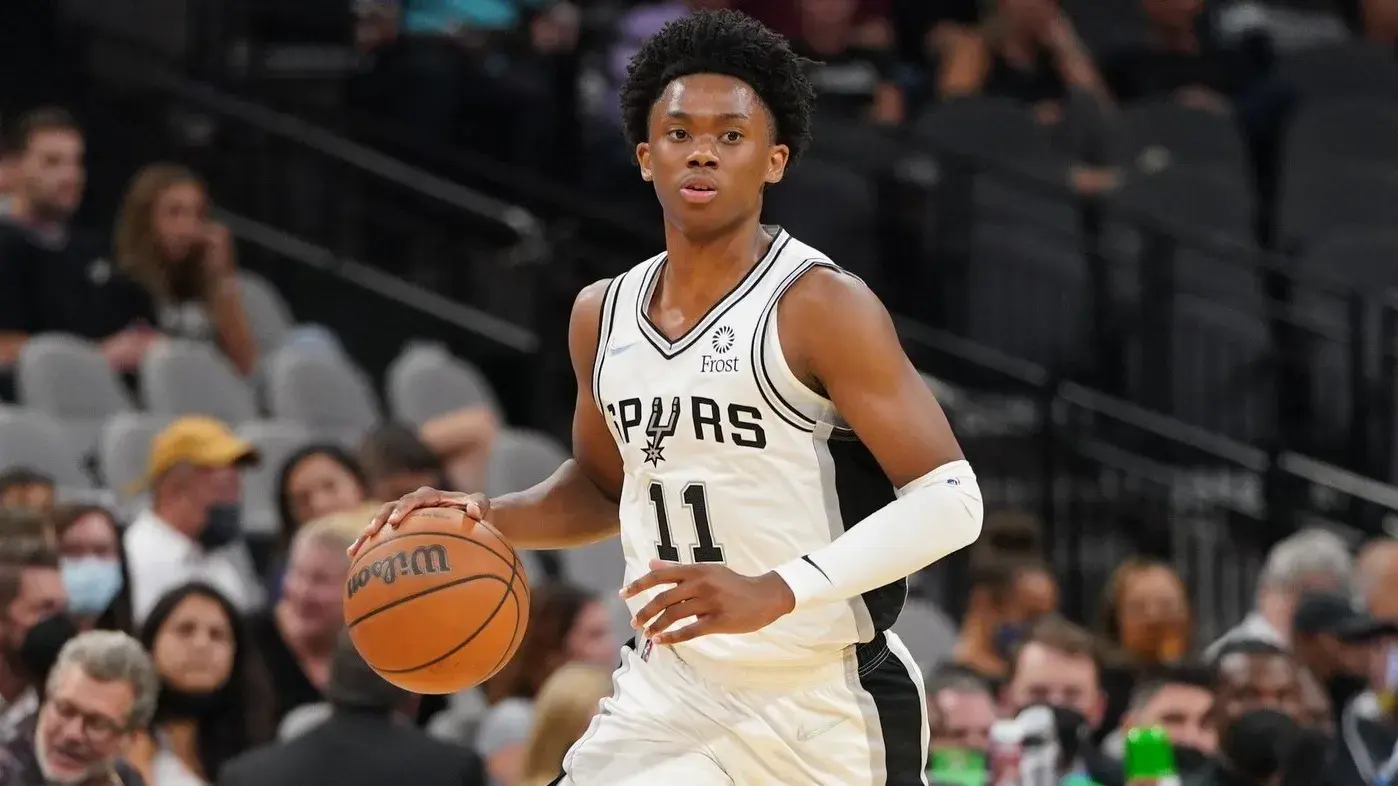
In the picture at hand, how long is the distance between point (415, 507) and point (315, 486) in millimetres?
3452

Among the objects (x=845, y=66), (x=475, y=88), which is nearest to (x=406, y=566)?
(x=475, y=88)

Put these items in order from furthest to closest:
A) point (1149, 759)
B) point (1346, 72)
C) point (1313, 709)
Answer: point (1346, 72)
point (1313, 709)
point (1149, 759)

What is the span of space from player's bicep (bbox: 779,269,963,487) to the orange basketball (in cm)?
67

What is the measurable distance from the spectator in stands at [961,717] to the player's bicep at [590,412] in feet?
6.84

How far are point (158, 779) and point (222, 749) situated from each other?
247 mm

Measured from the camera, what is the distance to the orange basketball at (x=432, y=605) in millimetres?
3924

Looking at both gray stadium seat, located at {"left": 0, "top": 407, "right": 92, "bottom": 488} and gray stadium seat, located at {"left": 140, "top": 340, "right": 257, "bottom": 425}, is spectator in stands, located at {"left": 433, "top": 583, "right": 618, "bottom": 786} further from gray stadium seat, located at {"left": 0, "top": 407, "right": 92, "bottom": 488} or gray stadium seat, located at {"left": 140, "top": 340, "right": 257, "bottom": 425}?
gray stadium seat, located at {"left": 140, "top": 340, "right": 257, "bottom": 425}

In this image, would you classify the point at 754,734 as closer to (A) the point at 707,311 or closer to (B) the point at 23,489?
(A) the point at 707,311

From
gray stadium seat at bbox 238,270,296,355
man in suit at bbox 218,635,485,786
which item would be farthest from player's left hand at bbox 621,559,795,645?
gray stadium seat at bbox 238,270,296,355

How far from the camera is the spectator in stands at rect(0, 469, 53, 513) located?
23.0ft

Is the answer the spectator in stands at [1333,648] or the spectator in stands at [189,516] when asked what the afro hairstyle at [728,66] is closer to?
the spectator in stands at [189,516]

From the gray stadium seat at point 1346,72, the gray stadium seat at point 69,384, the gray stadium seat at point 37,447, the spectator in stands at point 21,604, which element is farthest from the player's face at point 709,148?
the gray stadium seat at point 1346,72

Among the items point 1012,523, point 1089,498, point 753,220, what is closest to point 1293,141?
point 1089,498

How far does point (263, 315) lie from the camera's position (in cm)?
967
